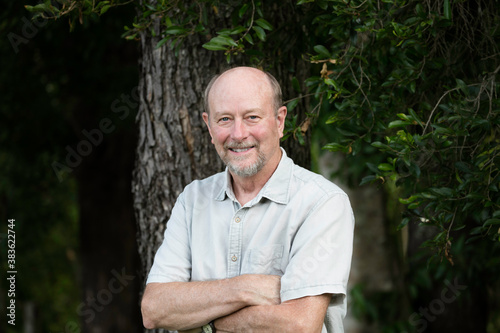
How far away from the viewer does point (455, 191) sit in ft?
9.65

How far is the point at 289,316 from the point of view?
2518 mm

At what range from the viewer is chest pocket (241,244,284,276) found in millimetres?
2754

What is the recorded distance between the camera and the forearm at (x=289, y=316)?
2508mm

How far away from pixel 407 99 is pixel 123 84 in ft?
12.3

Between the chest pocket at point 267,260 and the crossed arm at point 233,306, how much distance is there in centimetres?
9

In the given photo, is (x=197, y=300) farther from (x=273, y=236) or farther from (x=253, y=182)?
(x=253, y=182)

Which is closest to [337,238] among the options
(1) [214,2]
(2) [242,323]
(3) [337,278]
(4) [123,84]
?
(3) [337,278]

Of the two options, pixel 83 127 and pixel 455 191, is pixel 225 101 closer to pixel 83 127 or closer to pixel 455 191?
pixel 455 191

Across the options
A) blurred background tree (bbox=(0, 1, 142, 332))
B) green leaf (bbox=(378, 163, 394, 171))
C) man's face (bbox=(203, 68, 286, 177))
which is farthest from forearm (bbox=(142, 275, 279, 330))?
blurred background tree (bbox=(0, 1, 142, 332))

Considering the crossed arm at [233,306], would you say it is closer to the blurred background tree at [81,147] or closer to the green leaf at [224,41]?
the green leaf at [224,41]

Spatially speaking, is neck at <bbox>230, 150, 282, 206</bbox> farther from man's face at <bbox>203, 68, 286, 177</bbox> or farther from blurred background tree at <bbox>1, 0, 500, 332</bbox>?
blurred background tree at <bbox>1, 0, 500, 332</bbox>

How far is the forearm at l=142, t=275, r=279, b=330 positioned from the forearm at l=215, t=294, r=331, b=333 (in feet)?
0.18

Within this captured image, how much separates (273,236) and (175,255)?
1.61ft

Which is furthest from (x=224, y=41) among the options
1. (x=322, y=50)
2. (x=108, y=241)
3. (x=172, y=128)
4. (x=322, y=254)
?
(x=108, y=241)
